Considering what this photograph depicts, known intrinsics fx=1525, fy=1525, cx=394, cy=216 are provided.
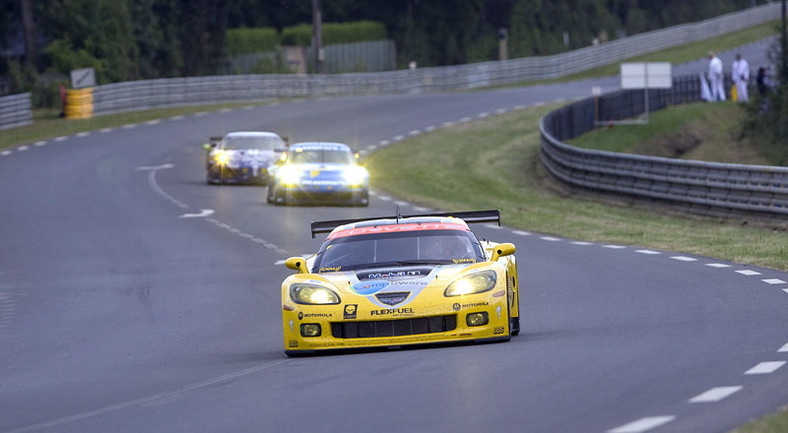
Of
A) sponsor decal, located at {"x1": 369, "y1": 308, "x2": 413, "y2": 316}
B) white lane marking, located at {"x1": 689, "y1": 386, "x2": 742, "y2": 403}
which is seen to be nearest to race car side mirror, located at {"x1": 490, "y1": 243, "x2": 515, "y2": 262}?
sponsor decal, located at {"x1": 369, "y1": 308, "x2": 413, "y2": 316}

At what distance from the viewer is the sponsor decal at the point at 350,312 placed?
12461mm

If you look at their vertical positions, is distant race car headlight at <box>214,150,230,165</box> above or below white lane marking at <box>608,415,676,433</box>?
below

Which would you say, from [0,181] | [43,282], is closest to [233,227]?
[43,282]

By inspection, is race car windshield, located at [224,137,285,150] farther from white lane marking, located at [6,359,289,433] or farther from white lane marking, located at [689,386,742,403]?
white lane marking, located at [689,386,742,403]

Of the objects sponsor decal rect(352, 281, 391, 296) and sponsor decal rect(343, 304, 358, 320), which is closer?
sponsor decal rect(343, 304, 358, 320)

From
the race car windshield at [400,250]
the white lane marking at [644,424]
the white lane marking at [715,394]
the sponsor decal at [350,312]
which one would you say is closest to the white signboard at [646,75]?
the race car windshield at [400,250]

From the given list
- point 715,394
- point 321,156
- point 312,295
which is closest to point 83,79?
point 321,156

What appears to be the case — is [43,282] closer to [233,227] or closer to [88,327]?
[88,327]

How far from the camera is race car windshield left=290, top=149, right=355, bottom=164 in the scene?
32688mm

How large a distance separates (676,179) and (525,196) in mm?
6766

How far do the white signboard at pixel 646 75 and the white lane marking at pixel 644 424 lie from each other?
41.2m

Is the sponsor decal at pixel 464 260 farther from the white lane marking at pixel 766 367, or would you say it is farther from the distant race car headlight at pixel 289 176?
the distant race car headlight at pixel 289 176

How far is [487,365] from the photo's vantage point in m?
11.1

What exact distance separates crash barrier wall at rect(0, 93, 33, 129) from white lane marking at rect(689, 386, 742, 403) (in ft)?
149
